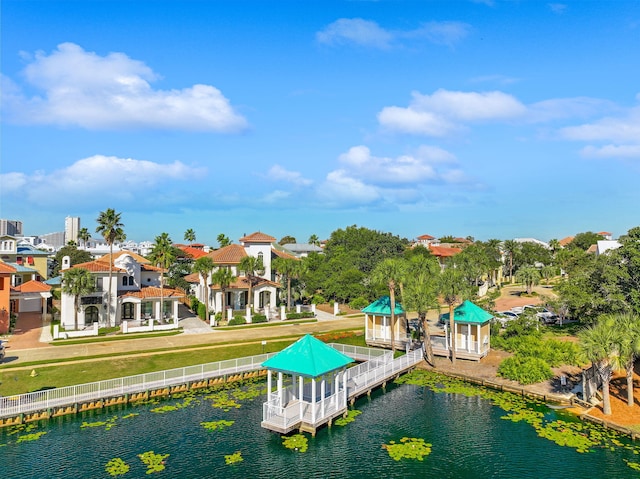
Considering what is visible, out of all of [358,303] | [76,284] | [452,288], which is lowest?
[358,303]

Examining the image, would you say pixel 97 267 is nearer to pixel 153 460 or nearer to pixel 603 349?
pixel 153 460

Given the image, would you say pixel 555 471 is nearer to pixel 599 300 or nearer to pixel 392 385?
pixel 392 385

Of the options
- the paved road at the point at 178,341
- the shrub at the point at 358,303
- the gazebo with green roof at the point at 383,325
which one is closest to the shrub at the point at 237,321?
the paved road at the point at 178,341

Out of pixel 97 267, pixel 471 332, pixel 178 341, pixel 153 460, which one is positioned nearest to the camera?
pixel 153 460

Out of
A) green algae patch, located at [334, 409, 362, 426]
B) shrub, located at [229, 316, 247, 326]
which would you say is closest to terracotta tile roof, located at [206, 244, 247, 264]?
shrub, located at [229, 316, 247, 326]

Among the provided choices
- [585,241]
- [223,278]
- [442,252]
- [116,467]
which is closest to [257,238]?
[223,278]

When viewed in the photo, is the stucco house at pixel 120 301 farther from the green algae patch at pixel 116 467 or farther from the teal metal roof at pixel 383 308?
the green algae patch at pixel 116 467

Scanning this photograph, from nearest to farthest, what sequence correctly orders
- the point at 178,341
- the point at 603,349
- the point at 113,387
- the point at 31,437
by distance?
the point at 31,437, the point at 603,349, the point at 113,387, the point at 178,341
